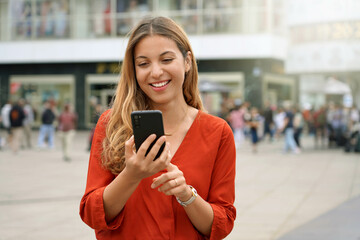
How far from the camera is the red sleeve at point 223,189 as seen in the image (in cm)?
204

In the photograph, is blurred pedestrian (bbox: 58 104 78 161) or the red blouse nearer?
the red blouse

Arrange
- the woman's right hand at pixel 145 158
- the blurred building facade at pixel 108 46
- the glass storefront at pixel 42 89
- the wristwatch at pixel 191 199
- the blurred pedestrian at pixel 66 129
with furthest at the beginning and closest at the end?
the glass storefront at pixel 42 89, the blurred building facade at pixel 108 46, the blurred pedestrian at pixel 66 129, the wristwatch at pixel 191 199, the woman's right hand at pixel 145 158

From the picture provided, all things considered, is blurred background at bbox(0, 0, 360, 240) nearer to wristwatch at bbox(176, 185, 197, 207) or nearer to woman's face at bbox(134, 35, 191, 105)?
woman's face at bbox(134, 35, 191, 105)

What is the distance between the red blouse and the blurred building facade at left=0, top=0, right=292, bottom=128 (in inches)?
1046

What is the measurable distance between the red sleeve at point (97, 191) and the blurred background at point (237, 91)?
423 mm

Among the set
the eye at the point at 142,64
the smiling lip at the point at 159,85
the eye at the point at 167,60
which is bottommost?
the smiling lip at the point at 159,85

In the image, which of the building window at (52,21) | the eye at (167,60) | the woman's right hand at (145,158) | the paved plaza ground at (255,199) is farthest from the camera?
the building window at (52,21)

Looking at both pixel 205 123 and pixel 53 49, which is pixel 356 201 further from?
pixel 53 49

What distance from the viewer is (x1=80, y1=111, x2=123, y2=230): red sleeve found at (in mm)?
1924

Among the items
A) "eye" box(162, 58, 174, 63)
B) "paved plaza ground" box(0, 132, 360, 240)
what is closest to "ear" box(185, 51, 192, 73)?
"eye" box(162, 58, 174, 63)

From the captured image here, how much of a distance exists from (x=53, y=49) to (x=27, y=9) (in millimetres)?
3071

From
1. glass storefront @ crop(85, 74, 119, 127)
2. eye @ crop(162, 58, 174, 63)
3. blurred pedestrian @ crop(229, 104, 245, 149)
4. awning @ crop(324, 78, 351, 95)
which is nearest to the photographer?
eye @ crop(162, 58, 174, 63)

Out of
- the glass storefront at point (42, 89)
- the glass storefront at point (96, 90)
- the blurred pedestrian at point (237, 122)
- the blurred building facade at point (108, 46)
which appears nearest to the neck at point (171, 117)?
the blurred pedestrian at point (237, 122)

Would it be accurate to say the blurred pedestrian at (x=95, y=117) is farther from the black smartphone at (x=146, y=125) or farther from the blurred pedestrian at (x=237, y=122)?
the blurred pedestrian at (x=237, y=122)
